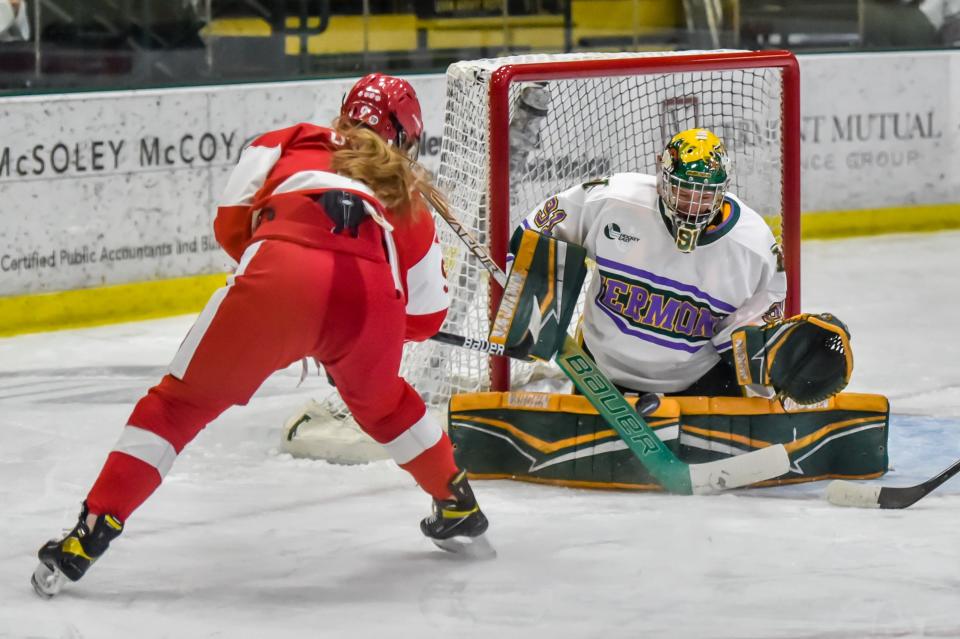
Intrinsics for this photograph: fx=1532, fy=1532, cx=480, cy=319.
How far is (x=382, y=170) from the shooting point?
8.54 feet

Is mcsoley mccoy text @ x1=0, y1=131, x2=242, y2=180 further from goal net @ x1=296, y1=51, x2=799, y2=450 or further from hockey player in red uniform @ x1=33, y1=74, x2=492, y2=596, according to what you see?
hockey player in red uniform @ x1=33, y1=74, x2=492, y2=596

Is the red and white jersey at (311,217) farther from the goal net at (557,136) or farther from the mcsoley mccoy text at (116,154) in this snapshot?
the mcsoley mccoy text at (116,154)

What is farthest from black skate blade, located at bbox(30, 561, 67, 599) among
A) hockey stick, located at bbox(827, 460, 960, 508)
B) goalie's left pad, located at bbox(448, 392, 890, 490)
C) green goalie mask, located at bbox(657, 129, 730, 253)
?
hockey stick, located at bbox(827, 460, 960, 508)

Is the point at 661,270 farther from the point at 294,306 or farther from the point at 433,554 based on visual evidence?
the point at 294,306

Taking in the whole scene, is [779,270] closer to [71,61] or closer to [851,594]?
[851,594]

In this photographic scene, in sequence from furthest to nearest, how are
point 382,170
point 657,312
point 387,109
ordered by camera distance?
point 657,312 → point 387,109 → point 382,170

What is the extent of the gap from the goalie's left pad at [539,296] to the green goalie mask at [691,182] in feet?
0.75

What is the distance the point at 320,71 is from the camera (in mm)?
6094

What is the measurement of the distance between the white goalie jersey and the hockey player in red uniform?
0.78 metres

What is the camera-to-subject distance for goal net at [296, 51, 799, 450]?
3607mm

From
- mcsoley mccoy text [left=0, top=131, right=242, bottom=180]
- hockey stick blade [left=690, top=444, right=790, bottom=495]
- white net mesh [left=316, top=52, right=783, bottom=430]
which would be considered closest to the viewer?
hockey stick blade [left=690, top=444, right=790, bottom=495]

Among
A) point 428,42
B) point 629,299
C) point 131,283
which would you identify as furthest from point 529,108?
point 428,42

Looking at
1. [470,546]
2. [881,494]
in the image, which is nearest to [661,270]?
[881,494]

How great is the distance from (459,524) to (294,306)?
595 mm
